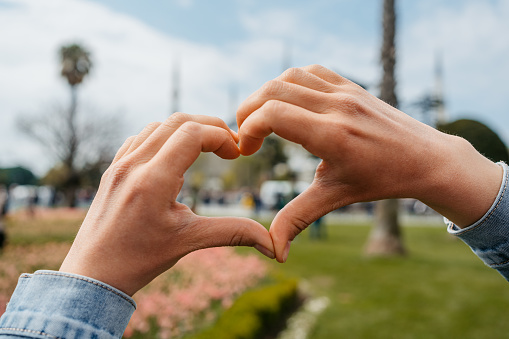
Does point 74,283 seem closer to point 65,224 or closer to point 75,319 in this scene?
point 75,319

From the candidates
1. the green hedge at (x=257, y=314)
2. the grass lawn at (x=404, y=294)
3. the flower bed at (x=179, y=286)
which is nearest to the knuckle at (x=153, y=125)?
the green hedge at (x=257, y=314)

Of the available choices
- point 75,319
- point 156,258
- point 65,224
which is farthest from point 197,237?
point 65,224

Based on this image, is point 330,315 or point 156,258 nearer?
point 156,258

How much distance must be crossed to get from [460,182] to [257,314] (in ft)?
15.1

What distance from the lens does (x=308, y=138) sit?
35.0 inches

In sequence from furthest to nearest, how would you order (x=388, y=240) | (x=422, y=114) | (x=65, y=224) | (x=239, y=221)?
(x=65, y=224) → (x=388, y=240) → (x=422, y=114) → (x=239, y=221)

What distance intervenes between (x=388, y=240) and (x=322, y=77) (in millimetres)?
9844

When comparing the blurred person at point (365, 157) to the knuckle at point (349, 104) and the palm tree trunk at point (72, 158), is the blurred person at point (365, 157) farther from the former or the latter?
the palm tree trunk at point (72, 158)

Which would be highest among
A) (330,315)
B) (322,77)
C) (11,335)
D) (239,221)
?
(322,77)

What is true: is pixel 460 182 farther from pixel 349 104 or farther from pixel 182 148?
pixel 182 148

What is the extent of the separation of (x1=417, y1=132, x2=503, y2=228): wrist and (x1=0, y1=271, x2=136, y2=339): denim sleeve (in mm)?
783

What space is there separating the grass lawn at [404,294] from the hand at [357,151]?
492 centimetres

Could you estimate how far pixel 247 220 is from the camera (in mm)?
1009

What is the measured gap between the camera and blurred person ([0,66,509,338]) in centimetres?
81
